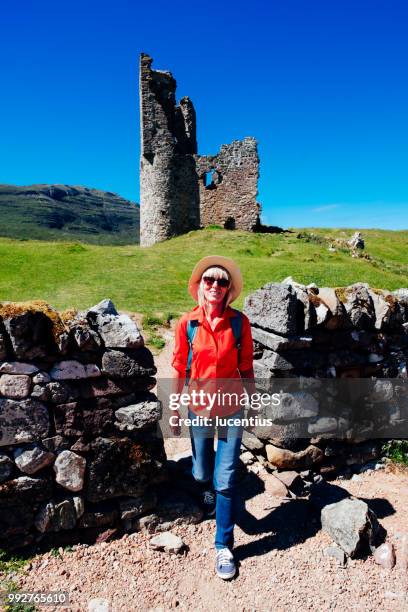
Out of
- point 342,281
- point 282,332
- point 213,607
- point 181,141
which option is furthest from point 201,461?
point 181,141

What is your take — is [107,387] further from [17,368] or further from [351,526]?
[351,526]

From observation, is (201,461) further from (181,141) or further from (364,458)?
(181,141)

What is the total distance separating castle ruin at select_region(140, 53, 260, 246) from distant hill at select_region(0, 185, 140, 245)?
98981 mm

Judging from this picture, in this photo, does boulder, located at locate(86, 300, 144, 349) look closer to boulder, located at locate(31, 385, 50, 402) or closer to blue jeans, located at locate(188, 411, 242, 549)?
boulder, located at locate(31, 385, 50, 402)

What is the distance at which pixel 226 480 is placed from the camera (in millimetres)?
4055

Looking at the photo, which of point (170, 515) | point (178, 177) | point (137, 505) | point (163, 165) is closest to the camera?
point (137, 505)

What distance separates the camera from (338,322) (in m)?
5.52

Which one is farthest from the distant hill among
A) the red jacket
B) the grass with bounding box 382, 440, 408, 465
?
the red jacket

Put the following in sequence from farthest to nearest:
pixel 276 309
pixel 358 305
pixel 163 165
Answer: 1. pixel 163 165
2. pixel 358 305
3. pixel 276 309

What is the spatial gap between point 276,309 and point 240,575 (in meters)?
3.05

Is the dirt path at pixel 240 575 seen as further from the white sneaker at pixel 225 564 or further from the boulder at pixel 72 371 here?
the boulder at pixel 72 371

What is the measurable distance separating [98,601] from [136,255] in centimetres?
2150

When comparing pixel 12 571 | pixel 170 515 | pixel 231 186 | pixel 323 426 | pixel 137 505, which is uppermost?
pixel 231 186

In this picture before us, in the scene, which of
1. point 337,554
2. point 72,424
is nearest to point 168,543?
point 72,424
